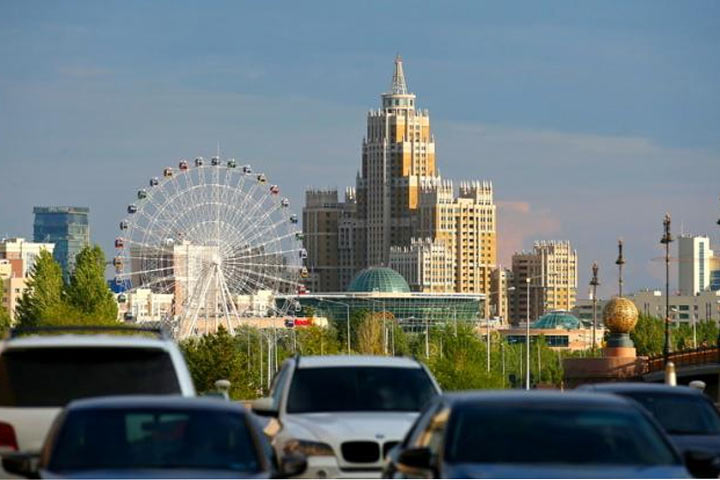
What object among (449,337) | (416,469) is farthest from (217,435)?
(449,337)

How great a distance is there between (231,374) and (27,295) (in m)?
17.9

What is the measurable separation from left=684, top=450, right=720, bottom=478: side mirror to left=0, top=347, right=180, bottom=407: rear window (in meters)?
4.48

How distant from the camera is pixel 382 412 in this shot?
Answer: 22.5 m

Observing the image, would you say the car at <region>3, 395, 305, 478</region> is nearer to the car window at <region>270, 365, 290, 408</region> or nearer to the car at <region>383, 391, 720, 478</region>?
the car at <region>383, 391, 720, 478</region>

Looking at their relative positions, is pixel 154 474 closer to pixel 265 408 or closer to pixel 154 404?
pixel 154 404

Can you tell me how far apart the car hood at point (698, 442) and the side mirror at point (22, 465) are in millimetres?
8425

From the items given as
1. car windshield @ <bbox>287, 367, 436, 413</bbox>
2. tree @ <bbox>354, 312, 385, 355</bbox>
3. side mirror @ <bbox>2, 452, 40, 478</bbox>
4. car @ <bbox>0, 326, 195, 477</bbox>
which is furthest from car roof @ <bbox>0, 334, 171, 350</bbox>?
tree @ <bbox>354, 312, 385, 355</bbox>

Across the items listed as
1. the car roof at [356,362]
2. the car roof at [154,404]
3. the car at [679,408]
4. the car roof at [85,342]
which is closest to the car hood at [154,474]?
the car roof at [154,404]

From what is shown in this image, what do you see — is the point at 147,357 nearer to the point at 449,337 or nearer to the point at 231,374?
the point at 231,374

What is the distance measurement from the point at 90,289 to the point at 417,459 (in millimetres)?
105281

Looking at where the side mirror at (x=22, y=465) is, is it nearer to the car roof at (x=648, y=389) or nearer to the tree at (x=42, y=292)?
the car roof at (x=648, y=389)

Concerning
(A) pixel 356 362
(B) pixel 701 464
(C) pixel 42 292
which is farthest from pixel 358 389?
(C) pixel 42 292

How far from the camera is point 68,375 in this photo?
19.2m

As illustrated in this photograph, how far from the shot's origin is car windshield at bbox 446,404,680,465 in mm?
15078
